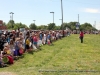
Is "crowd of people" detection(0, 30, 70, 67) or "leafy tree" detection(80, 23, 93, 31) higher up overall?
"leafy tree" detection(80, 23, 93, 31)

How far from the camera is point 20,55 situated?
1677 centimetres

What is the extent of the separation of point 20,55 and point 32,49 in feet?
12.8

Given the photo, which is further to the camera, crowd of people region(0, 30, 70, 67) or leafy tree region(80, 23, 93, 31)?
leafy tree region(80, 23, 93, 31)

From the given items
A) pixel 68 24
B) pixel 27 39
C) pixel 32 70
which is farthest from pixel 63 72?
pixel 68 24

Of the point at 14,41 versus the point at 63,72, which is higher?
the point at 14,41

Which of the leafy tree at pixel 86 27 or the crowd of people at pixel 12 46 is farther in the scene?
the leafy tree at pixel 86 27

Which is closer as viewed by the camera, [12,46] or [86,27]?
[12,46]

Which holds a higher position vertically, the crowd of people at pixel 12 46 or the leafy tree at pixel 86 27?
A: the leafy tree at pixel 86 27

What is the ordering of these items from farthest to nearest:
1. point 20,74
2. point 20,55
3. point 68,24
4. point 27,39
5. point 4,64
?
point 68,24 → point 27,39 → point 20,55 → point 4,64 → point 20,74

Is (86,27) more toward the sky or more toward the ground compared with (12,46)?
more toward the sky

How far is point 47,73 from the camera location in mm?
10570

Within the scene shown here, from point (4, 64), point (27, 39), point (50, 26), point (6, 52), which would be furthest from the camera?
point (50, 26)

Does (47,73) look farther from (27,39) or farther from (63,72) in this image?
(27,39)

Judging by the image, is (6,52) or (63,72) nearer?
(63,72)
